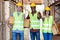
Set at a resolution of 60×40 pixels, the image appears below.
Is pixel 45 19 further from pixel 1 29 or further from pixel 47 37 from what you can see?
pixel 1 29

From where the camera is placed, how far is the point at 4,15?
8.43 m

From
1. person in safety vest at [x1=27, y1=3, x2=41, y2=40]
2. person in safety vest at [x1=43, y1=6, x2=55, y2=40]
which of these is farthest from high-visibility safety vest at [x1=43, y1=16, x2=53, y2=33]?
person in safety vest at [x1=27, y1=3, x2=41, y2=40]

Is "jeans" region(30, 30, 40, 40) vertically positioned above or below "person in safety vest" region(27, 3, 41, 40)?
below

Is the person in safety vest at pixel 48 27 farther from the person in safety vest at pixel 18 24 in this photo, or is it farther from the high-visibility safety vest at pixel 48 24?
the person in safety vest at pixel 18 24

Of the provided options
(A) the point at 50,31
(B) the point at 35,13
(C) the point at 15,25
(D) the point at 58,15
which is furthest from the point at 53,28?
(D) the point at 58,15

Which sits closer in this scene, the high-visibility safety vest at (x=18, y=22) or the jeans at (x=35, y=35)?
the high-visibility safety vest at (x=18, y=22)

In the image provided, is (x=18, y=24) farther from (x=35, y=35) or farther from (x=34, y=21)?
(x=35, y=35)

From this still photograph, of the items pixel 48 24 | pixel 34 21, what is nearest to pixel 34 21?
pixel 34 21

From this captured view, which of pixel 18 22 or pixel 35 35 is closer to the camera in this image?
pixel 18 22

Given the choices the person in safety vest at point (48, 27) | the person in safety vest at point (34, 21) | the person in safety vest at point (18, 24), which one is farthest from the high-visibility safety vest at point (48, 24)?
the person in safety vest at point (18, 24)

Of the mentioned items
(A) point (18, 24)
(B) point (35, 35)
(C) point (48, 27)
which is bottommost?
(B) point (35, 35)

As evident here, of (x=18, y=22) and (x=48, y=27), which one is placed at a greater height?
(x=18, y=22)

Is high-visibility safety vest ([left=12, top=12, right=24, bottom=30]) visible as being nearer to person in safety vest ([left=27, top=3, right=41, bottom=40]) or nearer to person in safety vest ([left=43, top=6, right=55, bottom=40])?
person in safety vest ([left=27, top=3, right=41, bottom=40])

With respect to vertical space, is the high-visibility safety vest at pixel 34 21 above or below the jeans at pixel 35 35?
above
